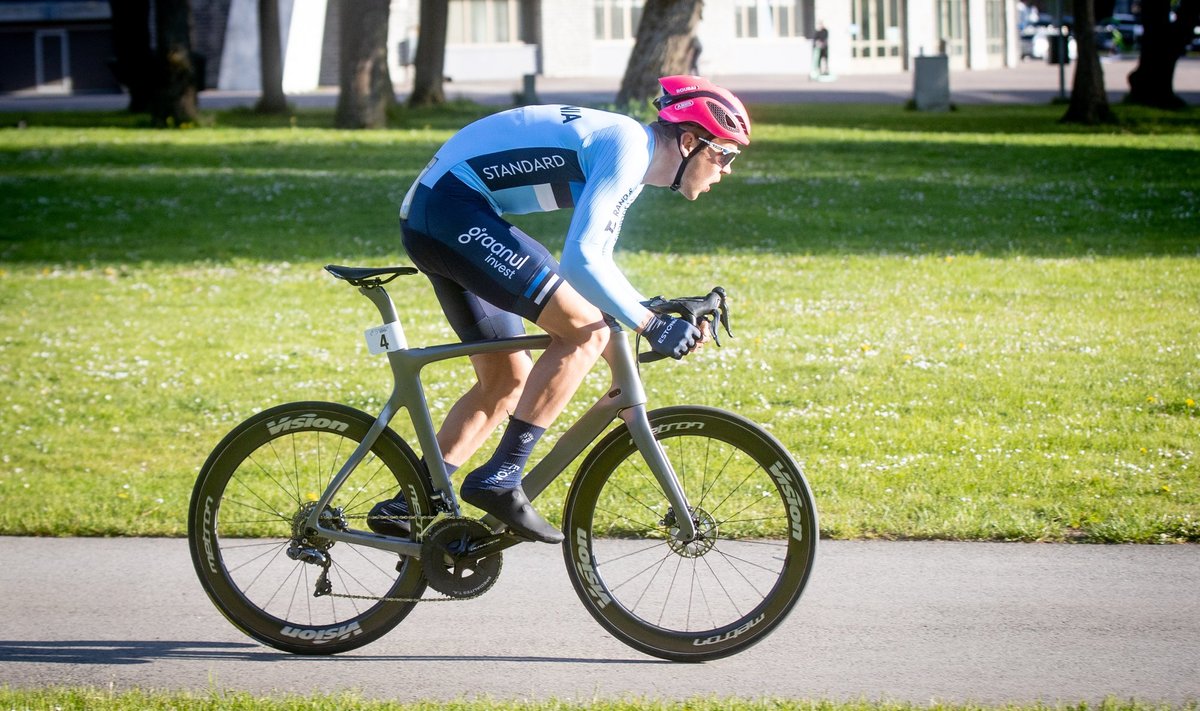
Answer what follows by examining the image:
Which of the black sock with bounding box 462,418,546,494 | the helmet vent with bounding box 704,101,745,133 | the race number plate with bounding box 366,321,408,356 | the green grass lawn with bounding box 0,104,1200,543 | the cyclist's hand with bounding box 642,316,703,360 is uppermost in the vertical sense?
the helmet vent with bounding box 704,101,745,133

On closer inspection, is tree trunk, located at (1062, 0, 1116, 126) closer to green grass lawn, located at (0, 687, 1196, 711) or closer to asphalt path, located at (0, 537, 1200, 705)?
asphalt path, located at (0, 537, 1200, 705)

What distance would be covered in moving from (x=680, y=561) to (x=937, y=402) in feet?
11.7

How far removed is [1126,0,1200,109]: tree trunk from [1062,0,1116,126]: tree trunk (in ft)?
17.0

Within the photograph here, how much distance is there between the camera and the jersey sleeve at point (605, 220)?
4293 mm

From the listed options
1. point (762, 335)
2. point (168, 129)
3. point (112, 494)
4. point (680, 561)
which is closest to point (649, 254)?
point (762, 335)

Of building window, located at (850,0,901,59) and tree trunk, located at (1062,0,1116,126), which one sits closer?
tree trunk, located at (1062,0,1116,126)

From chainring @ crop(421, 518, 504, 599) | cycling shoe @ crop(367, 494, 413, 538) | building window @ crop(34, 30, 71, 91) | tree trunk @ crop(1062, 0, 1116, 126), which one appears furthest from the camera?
building window @ crop(34, 30, 71, 91)

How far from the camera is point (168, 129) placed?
2784 cm

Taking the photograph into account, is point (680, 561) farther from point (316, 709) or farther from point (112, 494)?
point (112, 494)

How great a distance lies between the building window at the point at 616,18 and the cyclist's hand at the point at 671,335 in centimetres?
5570

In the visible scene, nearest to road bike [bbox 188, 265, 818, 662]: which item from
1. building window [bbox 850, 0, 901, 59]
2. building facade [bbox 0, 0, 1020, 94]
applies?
building facade [bbox 0, 0, 1020, 94]

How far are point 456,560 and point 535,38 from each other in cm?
5558

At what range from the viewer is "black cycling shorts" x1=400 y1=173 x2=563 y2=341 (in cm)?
444

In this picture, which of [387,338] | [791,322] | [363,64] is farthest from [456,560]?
[363,64]
